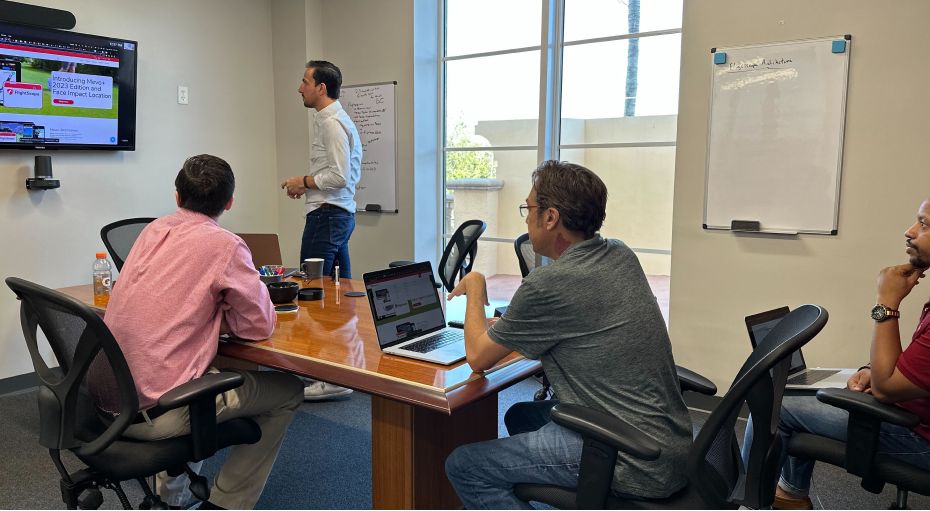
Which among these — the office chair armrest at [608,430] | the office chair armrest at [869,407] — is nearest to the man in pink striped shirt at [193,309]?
the office chair armrest at [608,430]

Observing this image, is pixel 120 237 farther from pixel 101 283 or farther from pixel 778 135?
pixel 778 135

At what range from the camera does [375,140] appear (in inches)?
188

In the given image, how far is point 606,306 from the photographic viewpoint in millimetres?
1577

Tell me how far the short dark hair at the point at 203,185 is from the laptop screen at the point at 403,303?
21.4 inches

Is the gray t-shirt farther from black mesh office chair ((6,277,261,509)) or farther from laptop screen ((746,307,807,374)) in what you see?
black mesh office chair ((6,277,261,509))

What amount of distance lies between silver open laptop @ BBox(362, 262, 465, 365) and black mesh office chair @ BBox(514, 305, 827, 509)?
498mm

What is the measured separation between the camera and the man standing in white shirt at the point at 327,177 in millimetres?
3582

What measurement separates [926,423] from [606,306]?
1.02 m

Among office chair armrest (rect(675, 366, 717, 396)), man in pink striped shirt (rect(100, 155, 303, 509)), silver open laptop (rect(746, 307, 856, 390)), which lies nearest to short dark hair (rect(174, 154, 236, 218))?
man in pink striped shirt (rect(100, 155, 303, 509))

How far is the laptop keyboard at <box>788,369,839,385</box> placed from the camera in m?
2.30

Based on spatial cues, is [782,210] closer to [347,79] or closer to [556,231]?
[556,231]

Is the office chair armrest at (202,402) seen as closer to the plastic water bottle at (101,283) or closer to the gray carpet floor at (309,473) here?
the gray carpet floor at (309,473)

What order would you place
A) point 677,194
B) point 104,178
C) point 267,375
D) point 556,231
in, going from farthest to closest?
point 104,178, point 677,194, point 267,375, point 556,231

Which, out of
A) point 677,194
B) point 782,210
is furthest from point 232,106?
point 782,210
